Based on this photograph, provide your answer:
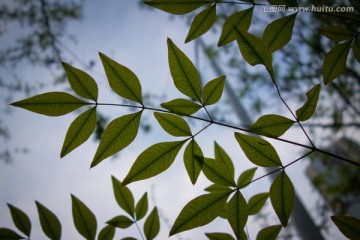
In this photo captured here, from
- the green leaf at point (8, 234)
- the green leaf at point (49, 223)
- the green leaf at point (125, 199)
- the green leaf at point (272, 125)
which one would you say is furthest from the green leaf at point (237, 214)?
the green leaf at point (8, 234)

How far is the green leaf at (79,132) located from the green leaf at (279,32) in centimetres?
59

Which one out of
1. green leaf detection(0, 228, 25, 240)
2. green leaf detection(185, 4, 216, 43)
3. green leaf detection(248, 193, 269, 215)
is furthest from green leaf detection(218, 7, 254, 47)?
green leaf detection(0, 228, 25, 240)

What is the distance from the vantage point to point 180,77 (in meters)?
0.73

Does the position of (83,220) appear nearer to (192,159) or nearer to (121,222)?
(121,222)

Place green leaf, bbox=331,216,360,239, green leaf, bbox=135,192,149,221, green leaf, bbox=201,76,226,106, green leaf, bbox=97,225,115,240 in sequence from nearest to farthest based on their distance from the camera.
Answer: green leaf, bbox=331,216,360,239 < green leaf, bbox=201,76,226,106 < green leaf, bbox=97,225,115,240 < green leaf, bbox=135,192,149,221

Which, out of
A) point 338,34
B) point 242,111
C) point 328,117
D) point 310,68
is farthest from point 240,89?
point 338,34

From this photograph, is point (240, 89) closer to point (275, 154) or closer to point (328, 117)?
point (328, 117)

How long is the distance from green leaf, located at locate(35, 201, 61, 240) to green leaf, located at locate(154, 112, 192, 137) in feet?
1.53

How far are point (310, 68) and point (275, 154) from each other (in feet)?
17.4

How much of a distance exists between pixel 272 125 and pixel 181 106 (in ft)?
0.83

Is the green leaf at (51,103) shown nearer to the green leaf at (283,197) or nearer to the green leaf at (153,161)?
the green leaf at (153,161)

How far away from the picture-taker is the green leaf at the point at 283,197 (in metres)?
0.66

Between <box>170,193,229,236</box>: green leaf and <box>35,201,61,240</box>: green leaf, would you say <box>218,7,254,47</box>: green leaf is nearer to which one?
<box>170,193,229,236</box>: green leaf

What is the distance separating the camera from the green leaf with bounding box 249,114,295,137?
69cm
